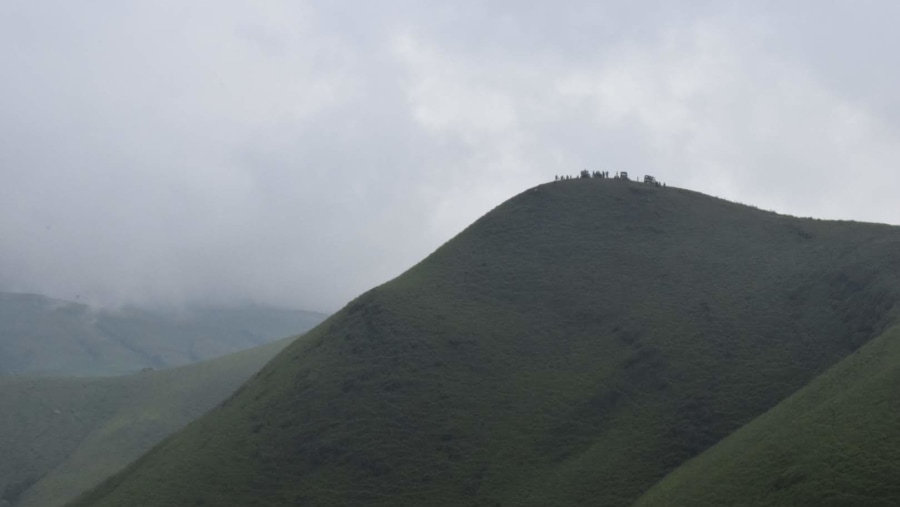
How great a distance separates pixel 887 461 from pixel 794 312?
131 ft

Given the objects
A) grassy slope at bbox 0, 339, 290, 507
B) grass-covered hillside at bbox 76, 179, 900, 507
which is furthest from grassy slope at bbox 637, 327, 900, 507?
grassy slope at bbox 0, 339, 290, 507

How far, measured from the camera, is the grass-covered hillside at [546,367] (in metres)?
67.4

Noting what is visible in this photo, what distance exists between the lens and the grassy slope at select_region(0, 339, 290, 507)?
152m

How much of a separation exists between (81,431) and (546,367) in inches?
5563

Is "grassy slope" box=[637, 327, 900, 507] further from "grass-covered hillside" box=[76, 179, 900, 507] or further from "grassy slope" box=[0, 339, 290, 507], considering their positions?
"grassy slope" box=[0, 339, 290, 507]

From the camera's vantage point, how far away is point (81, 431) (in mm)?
184500

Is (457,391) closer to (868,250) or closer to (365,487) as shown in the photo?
(365,487)

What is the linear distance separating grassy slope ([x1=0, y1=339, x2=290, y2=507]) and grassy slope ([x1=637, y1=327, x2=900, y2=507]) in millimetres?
117814

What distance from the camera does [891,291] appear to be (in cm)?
7638

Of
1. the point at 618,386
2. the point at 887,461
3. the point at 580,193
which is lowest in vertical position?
the point at 887,461

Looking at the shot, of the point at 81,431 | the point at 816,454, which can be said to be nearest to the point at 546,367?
the point at 816,454

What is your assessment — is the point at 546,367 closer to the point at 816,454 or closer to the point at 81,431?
the point at 816,454

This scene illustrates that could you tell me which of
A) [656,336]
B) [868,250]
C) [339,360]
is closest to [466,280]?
[339,360]

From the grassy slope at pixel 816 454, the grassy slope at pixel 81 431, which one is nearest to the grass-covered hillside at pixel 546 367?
the grassy slope at pixel 816 454
